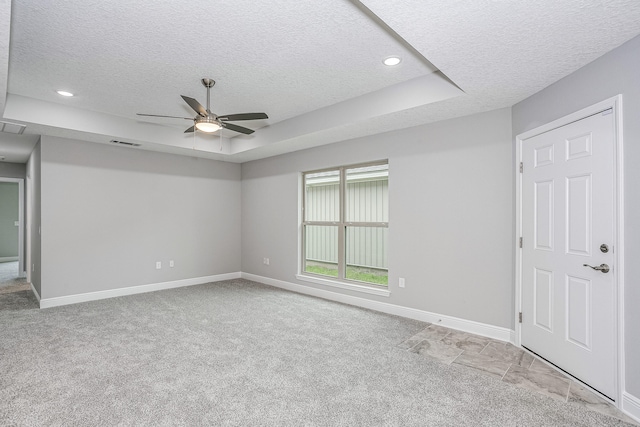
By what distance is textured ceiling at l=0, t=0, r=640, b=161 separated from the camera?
204cm

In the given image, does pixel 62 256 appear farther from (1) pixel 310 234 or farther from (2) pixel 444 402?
(2) pixel 444 402

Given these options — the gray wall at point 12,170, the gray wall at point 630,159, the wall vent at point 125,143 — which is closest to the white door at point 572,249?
the gray wall at point 630,159

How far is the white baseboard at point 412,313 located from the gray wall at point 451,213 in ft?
0.23

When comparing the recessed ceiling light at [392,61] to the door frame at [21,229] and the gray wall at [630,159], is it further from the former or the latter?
the door frame at [21,229]

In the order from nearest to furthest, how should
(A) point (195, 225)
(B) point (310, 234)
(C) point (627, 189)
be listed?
(C) point (627, 189), (B) point (310, 234), (A) point (195, 225)

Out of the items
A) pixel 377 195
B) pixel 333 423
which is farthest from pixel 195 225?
pixel 333 423

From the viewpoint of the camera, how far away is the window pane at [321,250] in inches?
213

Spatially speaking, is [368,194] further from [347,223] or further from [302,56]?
[302,56]

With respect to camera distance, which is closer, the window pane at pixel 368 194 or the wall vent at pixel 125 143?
the window pane at pixel 368 194

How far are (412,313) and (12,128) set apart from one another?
5767 millimetres

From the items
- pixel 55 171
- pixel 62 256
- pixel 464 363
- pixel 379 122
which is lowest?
pixel 464 363

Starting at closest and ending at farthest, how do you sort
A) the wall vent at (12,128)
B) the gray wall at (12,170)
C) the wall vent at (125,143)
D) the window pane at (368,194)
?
1. the wall vent at (12,128)
2. the window pane at (368,194)
3. the wall vent at (125,143)
4. the gray wall at (12,170)

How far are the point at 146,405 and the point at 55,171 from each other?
413 centimetres

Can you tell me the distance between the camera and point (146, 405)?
2.20 metres
